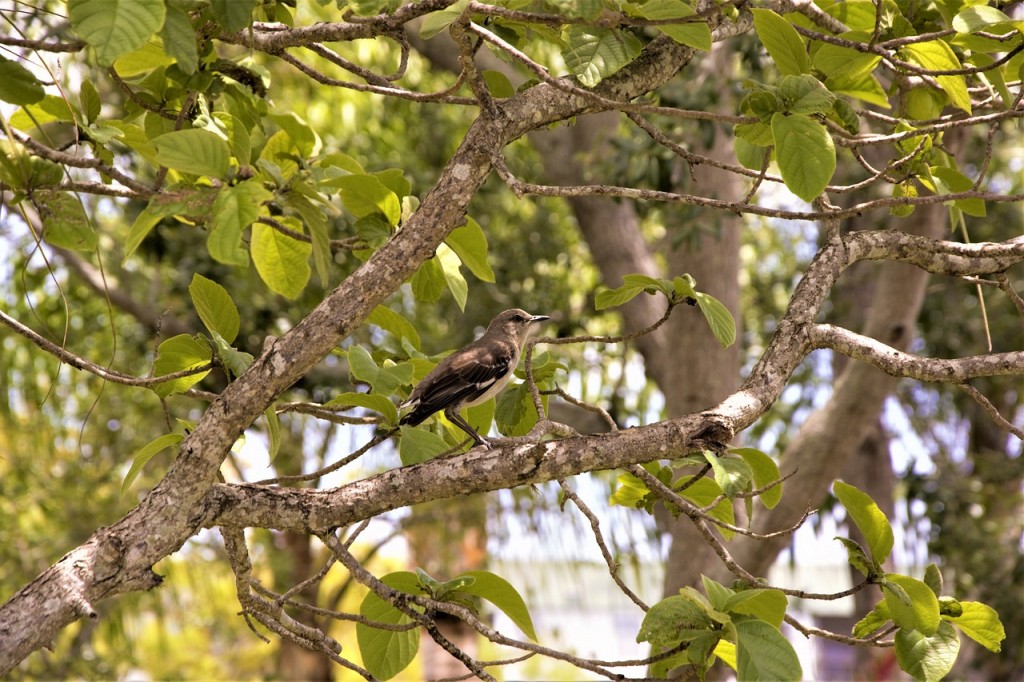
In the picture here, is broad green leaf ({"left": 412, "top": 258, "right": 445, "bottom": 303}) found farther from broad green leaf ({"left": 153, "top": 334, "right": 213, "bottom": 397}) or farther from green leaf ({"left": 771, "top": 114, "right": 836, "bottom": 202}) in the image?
green leaf ({"left": 771, "top": 114, "right": 836, "bottom": 202})

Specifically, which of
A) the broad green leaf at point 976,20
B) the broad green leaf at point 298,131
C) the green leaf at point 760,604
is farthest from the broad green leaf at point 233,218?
the broad green leaf at point 976,20

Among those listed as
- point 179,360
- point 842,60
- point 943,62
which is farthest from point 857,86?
point 179,360

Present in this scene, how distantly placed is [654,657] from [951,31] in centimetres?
167

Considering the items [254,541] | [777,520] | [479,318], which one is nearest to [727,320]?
[777,520]

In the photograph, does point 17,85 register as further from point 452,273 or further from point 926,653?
point 926,653

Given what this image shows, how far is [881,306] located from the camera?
5.77m

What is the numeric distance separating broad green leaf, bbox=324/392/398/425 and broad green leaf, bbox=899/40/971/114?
1.60m

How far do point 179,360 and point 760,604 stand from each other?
1.47 meters

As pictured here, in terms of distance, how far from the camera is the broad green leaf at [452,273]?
279 cm

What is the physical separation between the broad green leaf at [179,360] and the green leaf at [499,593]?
0.82 m

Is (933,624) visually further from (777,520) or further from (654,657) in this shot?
(777,520)

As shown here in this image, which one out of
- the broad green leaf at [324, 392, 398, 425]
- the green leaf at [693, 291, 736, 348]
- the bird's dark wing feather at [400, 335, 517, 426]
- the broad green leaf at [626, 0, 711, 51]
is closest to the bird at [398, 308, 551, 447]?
the bird's dark wing feather at [400, 335, 517, 426]

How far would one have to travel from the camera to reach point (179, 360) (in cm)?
246

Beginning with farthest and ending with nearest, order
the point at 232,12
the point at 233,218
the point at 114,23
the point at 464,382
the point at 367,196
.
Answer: the point at 464,382
the point at 367,196
the point at 233,218
the point at 232,12
the point at 114,23
